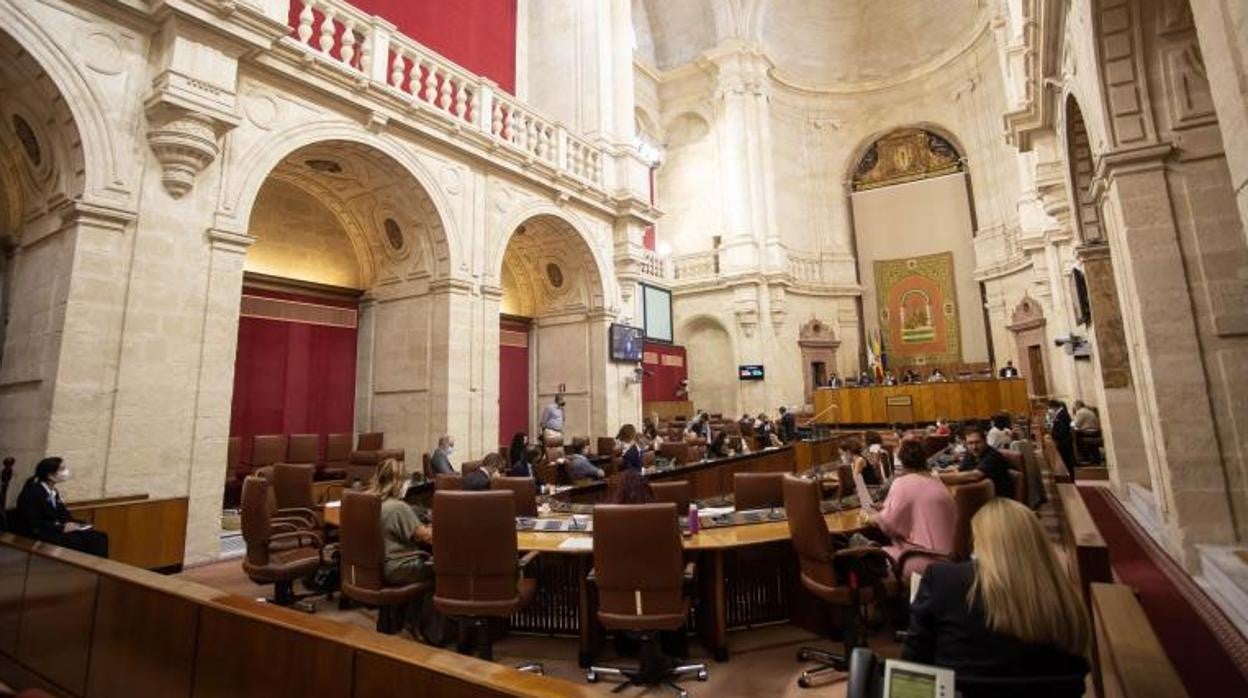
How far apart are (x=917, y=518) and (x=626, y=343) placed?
7731mm

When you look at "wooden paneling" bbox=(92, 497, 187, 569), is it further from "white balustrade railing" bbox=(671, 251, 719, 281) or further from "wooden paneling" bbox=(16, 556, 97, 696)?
"white balustrade railing" bbox=(671, 251, 719, 281)

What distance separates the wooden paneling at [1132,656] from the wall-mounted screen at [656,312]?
14.6m

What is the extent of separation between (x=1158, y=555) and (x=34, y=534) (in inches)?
293

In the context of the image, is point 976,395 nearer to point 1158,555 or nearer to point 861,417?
point 861,417

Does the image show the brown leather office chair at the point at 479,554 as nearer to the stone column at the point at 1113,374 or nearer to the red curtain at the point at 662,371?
the stone column at the point at 1113,374

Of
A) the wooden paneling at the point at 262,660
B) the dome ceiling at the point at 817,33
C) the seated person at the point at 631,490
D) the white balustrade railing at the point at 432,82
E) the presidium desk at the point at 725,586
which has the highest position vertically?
the dome ceiling at the point at 817,33

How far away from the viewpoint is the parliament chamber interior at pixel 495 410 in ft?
7.38

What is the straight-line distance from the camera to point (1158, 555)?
415 cm

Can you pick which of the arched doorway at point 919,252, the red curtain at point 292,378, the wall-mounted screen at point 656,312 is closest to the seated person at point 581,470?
the red curtain at point 292,378

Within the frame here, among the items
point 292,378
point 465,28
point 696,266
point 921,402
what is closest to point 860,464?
point 292,378

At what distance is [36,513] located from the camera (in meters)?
3.61

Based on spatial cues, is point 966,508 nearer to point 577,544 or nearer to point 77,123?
point 577,544

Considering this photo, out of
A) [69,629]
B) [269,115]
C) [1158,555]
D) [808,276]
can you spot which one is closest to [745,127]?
[808,276]

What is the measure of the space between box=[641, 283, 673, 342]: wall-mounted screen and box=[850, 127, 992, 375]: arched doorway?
6.73 meters
